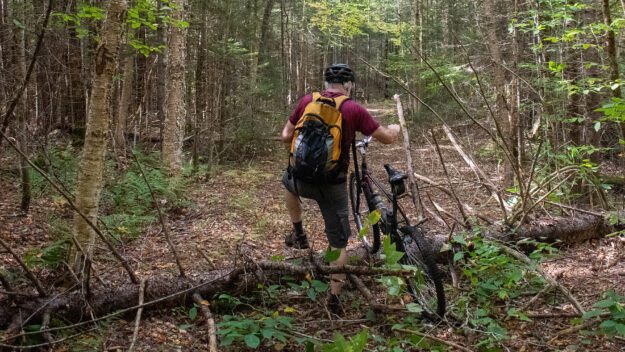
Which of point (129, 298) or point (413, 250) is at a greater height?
point (413, 250)

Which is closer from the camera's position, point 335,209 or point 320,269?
point 320,269

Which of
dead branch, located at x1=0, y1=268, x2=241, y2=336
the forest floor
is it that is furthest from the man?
dead branch, located at x1=0, y1=268, x2=241, y2=336

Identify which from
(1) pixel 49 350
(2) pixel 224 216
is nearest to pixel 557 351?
(1) pixel 49 350

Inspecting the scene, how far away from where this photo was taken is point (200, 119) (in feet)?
45.6

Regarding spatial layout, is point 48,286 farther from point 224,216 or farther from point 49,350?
point 224,216

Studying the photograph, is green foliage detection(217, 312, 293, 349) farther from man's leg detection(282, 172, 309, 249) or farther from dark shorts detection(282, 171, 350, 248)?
man's leg detection(282, 172, 309, 249)

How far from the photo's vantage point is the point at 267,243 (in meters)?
6.90

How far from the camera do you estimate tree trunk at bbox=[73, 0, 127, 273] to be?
4113 mm

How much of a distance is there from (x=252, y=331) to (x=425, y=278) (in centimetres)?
171

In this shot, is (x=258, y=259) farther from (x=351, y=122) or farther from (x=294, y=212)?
(x=351, y=122)

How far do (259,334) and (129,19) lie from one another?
4.92 m

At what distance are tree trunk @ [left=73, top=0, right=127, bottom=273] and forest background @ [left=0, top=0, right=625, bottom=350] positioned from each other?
11 mm

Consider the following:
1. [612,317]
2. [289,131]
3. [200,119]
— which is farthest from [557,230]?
[200,119]

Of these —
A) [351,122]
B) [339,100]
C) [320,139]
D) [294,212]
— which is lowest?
[294,212]
